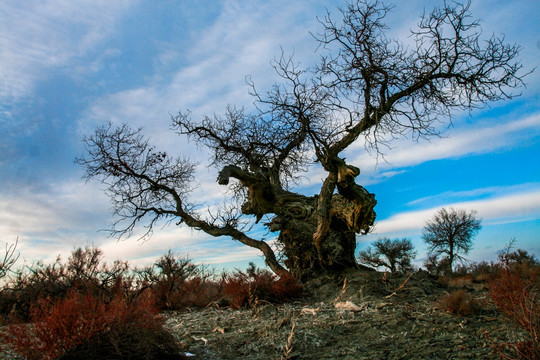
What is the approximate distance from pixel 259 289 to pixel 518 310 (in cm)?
552

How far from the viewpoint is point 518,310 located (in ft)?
14.1

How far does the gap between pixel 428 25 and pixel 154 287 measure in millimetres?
10053

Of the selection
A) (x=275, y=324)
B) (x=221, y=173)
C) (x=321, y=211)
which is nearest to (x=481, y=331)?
(x=275, y=324)

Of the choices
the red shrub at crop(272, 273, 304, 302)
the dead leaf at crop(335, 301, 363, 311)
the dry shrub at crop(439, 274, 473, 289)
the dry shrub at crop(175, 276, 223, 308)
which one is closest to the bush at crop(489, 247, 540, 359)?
the dead leaf at crop(335, 301, 363, 311)

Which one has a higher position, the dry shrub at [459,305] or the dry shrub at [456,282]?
the dry shrub at [459,305]

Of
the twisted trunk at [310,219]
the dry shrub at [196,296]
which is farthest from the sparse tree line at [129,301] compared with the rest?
the twisted trunk at [310,219]

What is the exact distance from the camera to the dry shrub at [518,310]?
12.9 ft

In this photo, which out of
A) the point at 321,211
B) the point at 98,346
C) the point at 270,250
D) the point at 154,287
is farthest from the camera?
the point at 270,250

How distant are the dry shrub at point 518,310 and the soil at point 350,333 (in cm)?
15

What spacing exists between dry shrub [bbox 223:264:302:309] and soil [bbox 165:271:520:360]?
80 cm

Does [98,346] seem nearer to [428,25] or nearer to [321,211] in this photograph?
[321,211]

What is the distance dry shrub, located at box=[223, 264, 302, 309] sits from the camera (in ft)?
28.5

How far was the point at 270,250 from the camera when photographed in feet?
39.8

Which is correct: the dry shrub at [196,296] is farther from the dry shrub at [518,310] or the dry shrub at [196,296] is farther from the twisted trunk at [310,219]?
the dry shrub at [518,310]
